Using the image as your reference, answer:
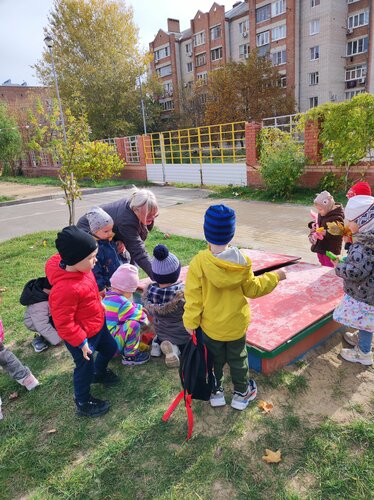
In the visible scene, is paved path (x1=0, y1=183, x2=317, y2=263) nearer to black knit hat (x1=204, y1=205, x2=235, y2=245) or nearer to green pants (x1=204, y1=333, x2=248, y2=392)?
green pants (x1=204, y1=333, x2=248, y2=392)

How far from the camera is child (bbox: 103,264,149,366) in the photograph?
3.04 m

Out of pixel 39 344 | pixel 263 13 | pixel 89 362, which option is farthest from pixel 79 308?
pixel 263 13

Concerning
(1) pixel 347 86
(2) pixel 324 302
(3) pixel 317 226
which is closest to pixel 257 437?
(2) pixel 324 302

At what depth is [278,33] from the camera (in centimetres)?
3375

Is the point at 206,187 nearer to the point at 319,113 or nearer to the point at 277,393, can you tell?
the point at 319,113

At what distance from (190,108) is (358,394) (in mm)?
37191

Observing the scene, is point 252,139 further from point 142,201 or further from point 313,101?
point 313,101

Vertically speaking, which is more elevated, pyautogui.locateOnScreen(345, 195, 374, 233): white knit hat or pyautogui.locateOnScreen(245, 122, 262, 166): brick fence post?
pyautogui.locateOnScreen(245, 122, 262, 166): brick fence post

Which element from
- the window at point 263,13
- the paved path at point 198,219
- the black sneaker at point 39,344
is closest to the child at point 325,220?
the paved path at point 198,219

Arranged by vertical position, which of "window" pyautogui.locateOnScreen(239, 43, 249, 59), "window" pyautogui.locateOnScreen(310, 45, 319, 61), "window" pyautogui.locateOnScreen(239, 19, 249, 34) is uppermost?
"window" pyautogui.locateOnScreen(239, 19, 249, 34)

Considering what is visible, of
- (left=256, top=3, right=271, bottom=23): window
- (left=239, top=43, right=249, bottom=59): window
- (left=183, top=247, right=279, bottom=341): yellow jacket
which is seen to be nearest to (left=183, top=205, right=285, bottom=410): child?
(left=183, top=247, right=279, bottom=341): yellow jacket

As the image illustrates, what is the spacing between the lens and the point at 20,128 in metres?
30.8

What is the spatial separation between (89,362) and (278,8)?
3935 cm

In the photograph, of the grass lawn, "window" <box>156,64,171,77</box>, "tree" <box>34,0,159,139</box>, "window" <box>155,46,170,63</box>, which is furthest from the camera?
"window" <box>156,64,171,77</box>
